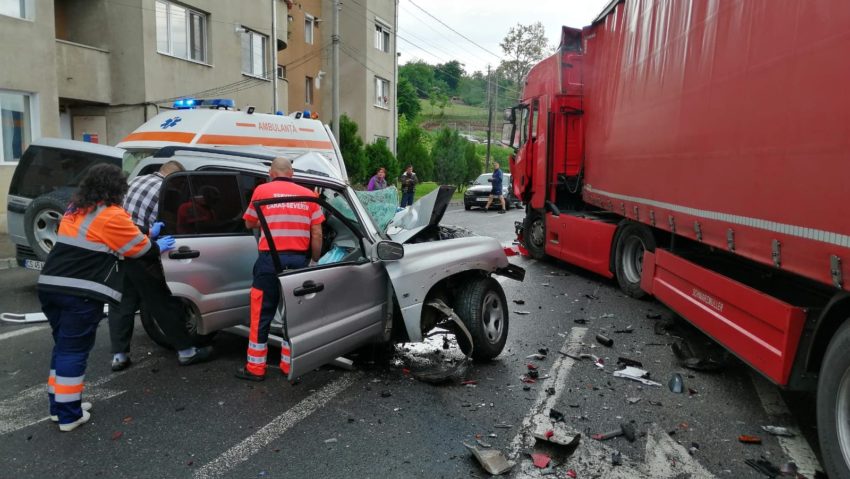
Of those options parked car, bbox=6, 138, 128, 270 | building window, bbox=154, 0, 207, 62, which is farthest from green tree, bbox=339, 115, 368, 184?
parked car, bbox=6, 138, 128, 270

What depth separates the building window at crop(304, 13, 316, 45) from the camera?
3312cm

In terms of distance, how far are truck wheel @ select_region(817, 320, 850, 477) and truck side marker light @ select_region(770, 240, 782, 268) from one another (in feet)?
2.20

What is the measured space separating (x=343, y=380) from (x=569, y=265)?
7.40m

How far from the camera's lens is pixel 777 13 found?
4289 millimetres

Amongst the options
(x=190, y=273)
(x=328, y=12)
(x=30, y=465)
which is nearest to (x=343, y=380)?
(x=190, y=273)

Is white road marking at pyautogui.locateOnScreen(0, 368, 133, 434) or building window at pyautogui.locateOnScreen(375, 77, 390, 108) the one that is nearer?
white road marking at pyautogui.locateOnScreen(0, 368, 133, 434)

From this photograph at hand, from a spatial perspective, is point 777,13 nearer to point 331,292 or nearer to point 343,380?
point 331,292

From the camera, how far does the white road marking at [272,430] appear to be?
11.9 feet

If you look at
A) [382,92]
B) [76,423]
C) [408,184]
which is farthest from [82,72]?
[382,92]

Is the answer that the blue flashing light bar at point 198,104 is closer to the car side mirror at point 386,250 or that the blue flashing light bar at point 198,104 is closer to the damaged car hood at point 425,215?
the damaged car hood at point 425,215

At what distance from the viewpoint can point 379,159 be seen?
99.5 feet

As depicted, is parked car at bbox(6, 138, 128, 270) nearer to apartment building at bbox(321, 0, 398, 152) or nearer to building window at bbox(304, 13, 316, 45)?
apartment building at bbox(321, 0, 398, 152)

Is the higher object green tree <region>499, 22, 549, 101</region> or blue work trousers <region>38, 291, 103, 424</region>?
green tree <region>499, 22, 549, 101</region>

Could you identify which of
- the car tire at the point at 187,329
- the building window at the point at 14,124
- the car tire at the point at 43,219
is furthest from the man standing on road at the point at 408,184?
the car tire at the point at 187,329
